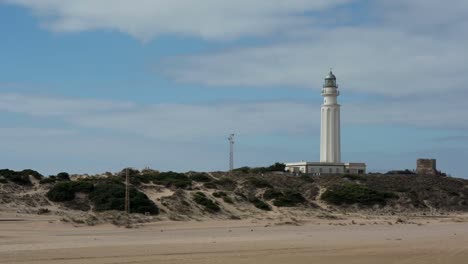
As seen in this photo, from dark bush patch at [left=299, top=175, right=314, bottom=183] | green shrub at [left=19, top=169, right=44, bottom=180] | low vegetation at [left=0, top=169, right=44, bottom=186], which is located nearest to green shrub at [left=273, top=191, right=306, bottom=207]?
dark bush patch at [left=299, top=175, right=314, bottom=183]

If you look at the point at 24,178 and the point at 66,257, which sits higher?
the point at 24,178

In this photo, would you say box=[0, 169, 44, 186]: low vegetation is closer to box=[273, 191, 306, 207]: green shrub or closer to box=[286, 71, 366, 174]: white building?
box=[273, 191, 306, 207]: green shrub

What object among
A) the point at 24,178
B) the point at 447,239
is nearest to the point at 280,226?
the point at 447,239

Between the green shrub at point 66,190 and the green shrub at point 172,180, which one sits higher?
the green shrub at point 172,180

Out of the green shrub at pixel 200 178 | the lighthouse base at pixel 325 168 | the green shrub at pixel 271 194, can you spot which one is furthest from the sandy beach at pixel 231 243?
the lighthouse base at pixel 325 168

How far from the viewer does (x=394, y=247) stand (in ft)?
74.4

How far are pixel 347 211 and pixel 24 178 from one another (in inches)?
799

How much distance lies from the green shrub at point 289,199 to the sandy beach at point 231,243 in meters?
7.76

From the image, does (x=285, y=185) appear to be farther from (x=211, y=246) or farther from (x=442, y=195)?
(x=211, y=246)

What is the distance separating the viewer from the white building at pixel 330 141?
65188mm

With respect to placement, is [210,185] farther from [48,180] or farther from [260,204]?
[48,180]

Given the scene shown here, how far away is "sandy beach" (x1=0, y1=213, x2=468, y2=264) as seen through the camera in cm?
1811

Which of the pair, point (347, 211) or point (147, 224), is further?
point (347, 211)

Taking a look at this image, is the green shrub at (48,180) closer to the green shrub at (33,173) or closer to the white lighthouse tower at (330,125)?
the green shrub at (33,173)
